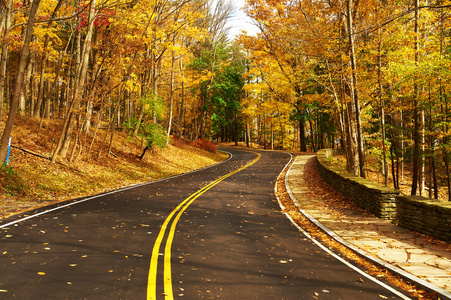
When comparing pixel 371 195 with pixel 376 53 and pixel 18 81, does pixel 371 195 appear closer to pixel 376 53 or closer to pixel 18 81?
pixel 376 53

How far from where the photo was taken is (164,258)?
546 centimetres

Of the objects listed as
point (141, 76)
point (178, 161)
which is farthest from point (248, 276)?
point (141, 76)

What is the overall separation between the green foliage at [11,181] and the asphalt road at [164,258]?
2.70 m

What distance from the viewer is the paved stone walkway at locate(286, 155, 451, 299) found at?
18.1ft

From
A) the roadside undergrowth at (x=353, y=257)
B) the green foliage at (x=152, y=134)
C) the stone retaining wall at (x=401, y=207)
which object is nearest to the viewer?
the roadside undergrowth at (x=353, y=257)

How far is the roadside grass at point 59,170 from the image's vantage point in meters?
10.6

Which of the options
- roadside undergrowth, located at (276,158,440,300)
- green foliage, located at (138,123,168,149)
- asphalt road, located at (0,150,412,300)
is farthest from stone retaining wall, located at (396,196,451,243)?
green foliage, located at (138,123,168,149)

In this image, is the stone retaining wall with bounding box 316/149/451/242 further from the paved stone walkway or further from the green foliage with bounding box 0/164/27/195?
the green foliage with bounding box 0/164/27/195

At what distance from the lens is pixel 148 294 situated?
4.13 m

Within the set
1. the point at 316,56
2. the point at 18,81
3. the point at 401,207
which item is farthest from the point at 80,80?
the point at 401,207

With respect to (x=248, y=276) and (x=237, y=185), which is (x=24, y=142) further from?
(x=248, y=276)

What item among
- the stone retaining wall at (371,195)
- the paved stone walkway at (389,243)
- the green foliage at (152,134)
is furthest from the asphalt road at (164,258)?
the green foliage at (152,134)

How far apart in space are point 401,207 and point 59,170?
13484 millimetres

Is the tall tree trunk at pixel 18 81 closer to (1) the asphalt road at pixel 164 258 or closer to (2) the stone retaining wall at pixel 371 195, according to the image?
(1) the asphalt road at pixel 164 258
